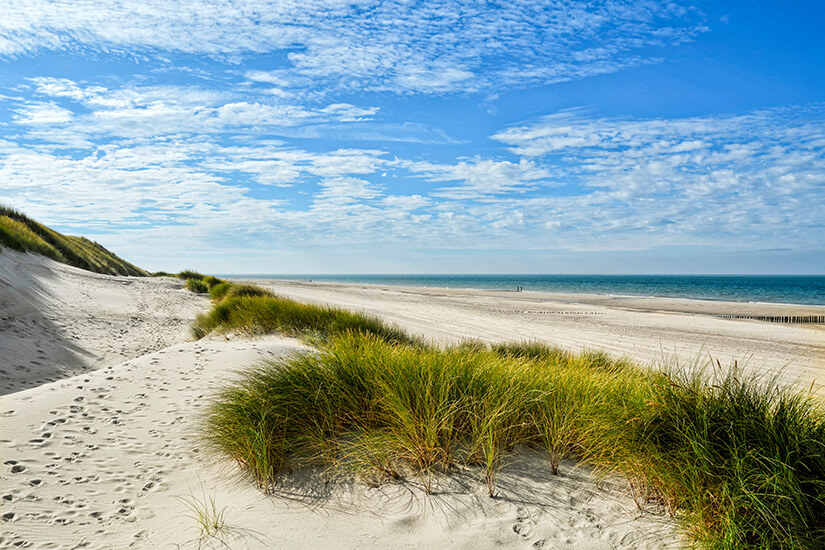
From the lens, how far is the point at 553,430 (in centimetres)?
379

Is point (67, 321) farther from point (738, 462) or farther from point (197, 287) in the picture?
point (197, 287)

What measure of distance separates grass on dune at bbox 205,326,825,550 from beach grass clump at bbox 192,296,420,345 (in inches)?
182

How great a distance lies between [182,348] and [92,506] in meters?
4.47

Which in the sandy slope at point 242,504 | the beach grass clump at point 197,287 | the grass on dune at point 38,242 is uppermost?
the grass on dune at point 38,242

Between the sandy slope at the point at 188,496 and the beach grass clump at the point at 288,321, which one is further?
the beach grass clump at the point at 288,321

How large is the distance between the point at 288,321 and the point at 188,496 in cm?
708

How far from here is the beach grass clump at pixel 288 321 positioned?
977cm

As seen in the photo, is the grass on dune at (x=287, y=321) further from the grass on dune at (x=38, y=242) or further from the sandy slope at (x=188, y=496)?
the grass on dune at (x=38, y=242)

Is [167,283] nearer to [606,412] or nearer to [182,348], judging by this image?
[182,348]

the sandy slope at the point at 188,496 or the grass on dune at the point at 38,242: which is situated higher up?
the grass on dune at the point at 38,242

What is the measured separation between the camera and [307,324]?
34.6 feet

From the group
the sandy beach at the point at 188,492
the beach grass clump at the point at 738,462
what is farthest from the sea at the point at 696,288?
the beach grass clump at the point at 738,462

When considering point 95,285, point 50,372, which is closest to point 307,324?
point 50,372

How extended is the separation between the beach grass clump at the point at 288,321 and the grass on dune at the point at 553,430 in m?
4.61
